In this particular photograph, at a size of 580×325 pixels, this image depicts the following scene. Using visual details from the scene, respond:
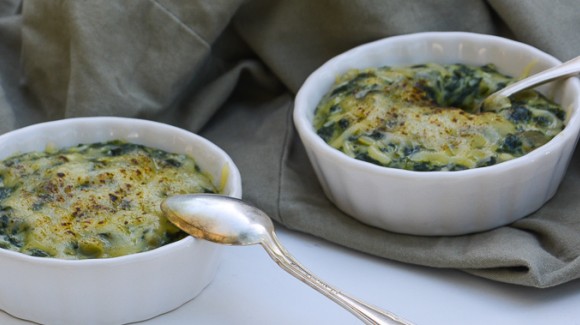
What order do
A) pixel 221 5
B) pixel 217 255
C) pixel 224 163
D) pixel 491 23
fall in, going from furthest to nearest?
pixel 491 23 < pixel 221 5 < pixel 224 163 < pixel 217 255

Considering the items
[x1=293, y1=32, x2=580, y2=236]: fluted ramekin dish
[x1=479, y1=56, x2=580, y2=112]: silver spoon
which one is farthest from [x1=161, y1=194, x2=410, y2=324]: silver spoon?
[x1=479, y1=56, x2=580, y2=112]: silver spoon

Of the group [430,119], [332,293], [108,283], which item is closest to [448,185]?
[430,119]

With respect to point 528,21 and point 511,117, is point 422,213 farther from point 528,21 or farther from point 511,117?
point 528,21

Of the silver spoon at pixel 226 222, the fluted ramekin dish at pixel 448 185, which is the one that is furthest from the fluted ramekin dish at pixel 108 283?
the fluted ramekin dish at pixel 448 185

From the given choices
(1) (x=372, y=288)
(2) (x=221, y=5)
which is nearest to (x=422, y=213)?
(1) (x=372, y=288)

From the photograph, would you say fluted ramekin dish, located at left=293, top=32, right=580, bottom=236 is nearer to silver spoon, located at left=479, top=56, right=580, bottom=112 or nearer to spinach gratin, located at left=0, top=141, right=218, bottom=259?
silver spoon, located at left=479, top=56, right=580, bottom=112

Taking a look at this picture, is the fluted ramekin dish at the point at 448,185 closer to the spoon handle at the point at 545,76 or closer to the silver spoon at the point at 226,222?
the spoon handle at the point at 545,76
